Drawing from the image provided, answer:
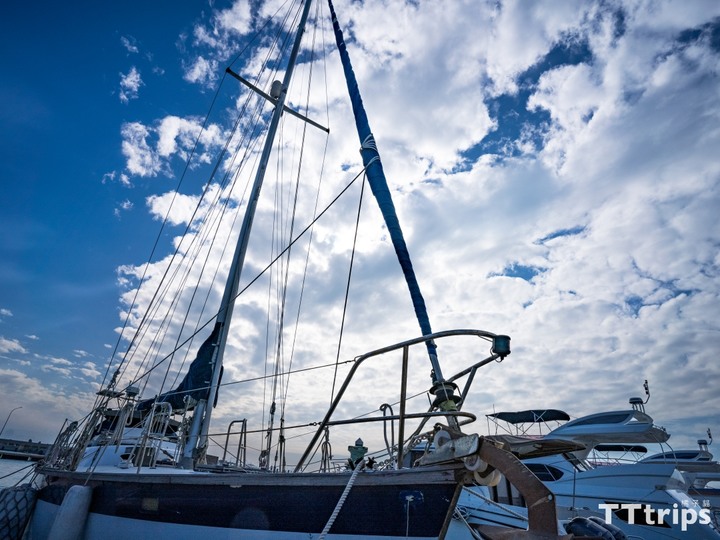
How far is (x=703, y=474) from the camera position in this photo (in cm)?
1727

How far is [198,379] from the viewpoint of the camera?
8.95m

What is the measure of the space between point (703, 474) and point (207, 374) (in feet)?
72.5

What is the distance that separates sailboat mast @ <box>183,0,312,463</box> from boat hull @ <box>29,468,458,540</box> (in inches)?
67.2

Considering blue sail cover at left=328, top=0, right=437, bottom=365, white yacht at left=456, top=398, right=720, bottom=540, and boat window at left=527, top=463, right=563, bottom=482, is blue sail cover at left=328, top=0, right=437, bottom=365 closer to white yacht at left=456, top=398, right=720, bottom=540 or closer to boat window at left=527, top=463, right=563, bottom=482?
white yacht at left=456, top=398, right=720, bottom=540

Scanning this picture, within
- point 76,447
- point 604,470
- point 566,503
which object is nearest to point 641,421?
point 604,470

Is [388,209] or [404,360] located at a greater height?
[388,209]

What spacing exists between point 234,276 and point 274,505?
6577 mm

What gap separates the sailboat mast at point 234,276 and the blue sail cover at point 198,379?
115 millimetres

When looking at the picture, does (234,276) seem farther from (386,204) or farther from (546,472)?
(546,472)

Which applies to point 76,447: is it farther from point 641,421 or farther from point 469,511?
point 641,421

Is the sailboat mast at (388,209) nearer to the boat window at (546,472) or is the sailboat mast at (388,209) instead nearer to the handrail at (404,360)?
the handrail at (404,360)

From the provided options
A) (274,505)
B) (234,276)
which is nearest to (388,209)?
(274,505)

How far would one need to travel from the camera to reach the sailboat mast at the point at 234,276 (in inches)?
337

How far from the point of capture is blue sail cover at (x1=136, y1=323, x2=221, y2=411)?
8.94 m
